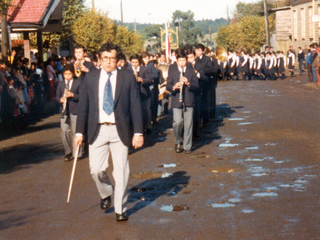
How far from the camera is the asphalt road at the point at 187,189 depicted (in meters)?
6.00

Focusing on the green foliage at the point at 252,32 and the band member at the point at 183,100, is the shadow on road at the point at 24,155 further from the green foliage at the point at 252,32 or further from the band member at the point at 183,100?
the green foliage at the point at 252,32

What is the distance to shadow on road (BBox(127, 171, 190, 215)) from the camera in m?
7.24

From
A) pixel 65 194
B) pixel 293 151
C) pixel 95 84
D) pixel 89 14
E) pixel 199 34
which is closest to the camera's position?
pixel 95 84

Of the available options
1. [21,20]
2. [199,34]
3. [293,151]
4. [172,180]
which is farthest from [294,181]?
[199,34]

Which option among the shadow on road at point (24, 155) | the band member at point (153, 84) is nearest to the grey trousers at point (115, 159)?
the shadow on road at point (24, 155)

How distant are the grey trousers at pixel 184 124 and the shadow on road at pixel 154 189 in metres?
1.97

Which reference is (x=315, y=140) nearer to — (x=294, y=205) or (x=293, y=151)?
(x=293, y=151)

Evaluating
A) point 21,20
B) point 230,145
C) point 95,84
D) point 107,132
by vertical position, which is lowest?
point 230,145

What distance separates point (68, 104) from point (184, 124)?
2.08 metres

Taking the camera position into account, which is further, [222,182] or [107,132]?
[222,182]

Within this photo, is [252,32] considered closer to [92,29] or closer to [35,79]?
[92,29]

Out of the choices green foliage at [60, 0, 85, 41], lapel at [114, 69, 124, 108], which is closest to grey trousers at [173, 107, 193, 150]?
lapel at [114, 69, 124, 108]

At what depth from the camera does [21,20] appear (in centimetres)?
2231

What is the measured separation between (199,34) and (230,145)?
151m
